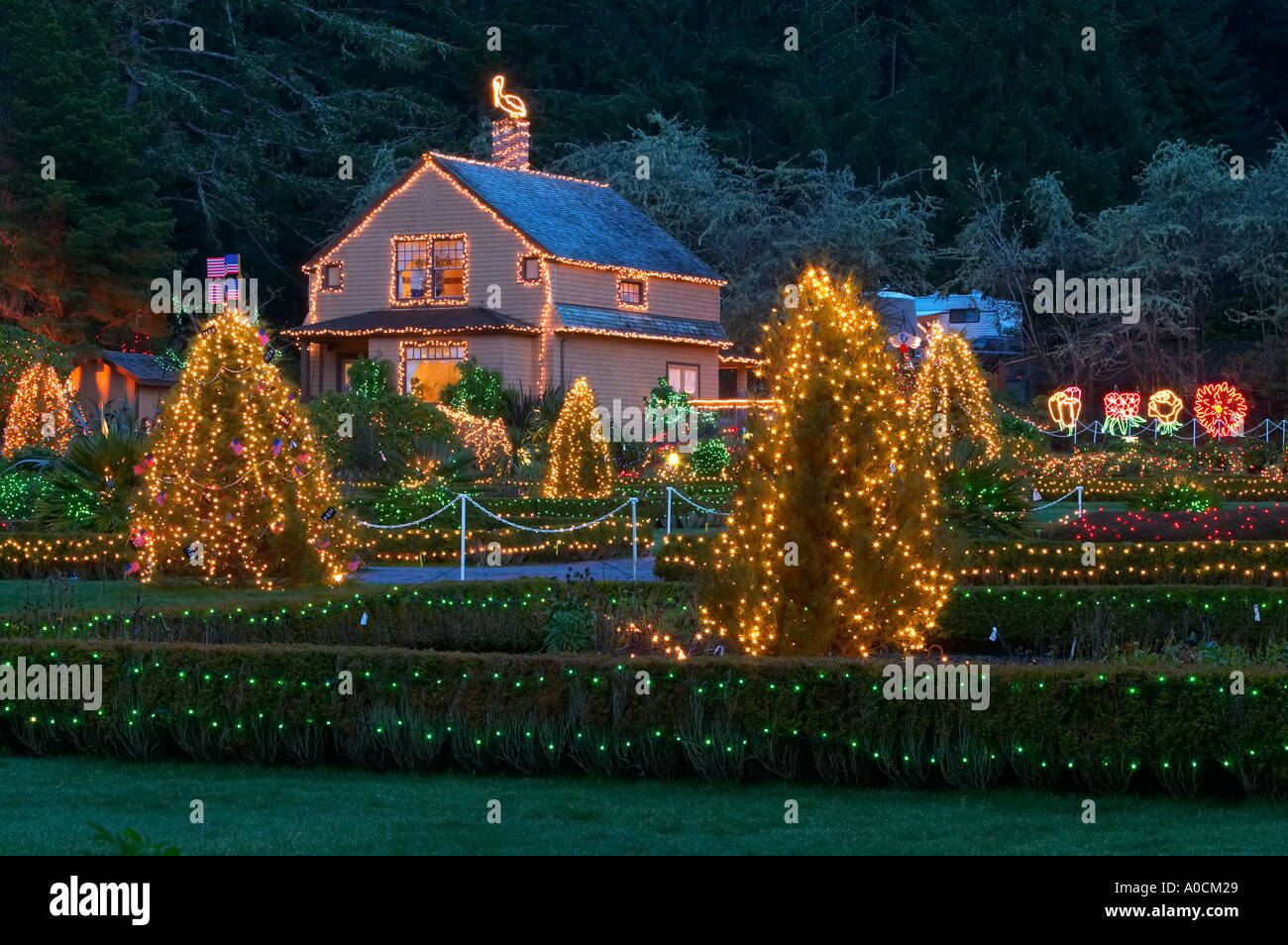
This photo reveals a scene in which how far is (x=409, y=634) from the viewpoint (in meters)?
13.9

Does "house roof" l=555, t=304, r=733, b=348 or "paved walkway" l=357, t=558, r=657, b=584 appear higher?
"house roof" l=555, t=304, r=733, b=348

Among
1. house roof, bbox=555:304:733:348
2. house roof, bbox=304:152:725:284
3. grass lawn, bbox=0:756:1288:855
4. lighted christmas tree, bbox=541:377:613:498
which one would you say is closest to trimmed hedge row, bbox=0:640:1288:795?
grass lawn, bbox=0:756:1288:855

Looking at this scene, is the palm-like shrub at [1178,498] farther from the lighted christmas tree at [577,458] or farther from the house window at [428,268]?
the house window at [428,268]

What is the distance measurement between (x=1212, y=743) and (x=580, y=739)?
3.52m

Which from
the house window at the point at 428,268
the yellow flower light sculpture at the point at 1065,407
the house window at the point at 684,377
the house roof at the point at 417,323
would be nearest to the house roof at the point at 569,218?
the house window at the point at 428,268

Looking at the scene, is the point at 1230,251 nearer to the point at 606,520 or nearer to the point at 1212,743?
the point at 606,520

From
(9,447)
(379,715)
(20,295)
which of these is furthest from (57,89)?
(379,715)

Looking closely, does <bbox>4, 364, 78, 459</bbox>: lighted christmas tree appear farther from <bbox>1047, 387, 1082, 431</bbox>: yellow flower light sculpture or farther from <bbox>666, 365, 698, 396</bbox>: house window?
<bbox>1047, 387, 1082, 431</bbox>: yellow flower light sculpture

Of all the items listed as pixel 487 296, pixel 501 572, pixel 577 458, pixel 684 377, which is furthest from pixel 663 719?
pixel 684 377

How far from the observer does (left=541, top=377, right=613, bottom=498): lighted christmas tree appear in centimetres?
2675

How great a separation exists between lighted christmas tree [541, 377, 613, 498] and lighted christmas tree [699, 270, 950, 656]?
1529 cm

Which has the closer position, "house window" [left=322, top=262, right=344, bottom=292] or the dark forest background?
"house window" [left=322, top=262, right=344, bottom=292]

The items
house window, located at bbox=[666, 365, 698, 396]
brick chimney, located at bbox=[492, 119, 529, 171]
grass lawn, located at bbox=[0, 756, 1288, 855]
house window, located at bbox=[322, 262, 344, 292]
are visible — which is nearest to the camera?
grass lawn, located at bbox=[0, 756, 1288, 855]

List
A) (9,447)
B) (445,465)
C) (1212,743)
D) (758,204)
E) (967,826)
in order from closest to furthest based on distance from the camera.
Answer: (967,826) < (1212,743) < (445,465) < (9,447) < (758,204)
